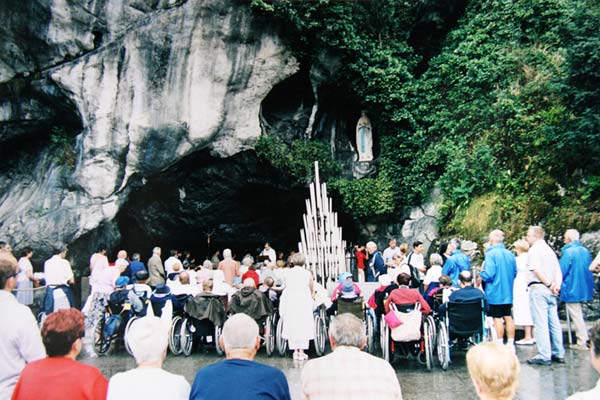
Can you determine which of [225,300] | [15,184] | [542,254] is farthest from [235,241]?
[542,254]

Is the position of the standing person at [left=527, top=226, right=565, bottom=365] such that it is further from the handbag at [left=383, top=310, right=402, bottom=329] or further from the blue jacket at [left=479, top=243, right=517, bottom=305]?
the handbag at [left=383, top=310, right=402, bottom=329]

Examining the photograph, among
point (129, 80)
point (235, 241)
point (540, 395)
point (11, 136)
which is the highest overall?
point (129, 80)

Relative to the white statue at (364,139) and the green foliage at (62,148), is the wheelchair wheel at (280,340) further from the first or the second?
the white statue at (364,139)

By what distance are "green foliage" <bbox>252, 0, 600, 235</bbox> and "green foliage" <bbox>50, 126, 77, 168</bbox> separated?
681 centimetres

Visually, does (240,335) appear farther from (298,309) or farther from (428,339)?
(298,309)

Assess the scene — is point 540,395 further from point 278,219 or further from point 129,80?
point 278,219

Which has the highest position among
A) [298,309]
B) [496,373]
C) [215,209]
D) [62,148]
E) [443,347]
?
[62,148]

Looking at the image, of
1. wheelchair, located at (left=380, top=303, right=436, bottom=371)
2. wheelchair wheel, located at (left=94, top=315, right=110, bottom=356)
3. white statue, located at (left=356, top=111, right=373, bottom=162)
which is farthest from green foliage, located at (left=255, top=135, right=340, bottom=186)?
wheelchair, located at (left=380, top=303, right=436, bottom=371)

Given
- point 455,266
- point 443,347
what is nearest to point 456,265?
point 455,266

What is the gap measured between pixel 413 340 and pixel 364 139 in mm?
11815

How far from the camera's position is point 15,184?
54.9ft

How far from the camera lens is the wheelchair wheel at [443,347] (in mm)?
7043

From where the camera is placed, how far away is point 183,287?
907 centimetres

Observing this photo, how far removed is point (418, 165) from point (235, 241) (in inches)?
314
